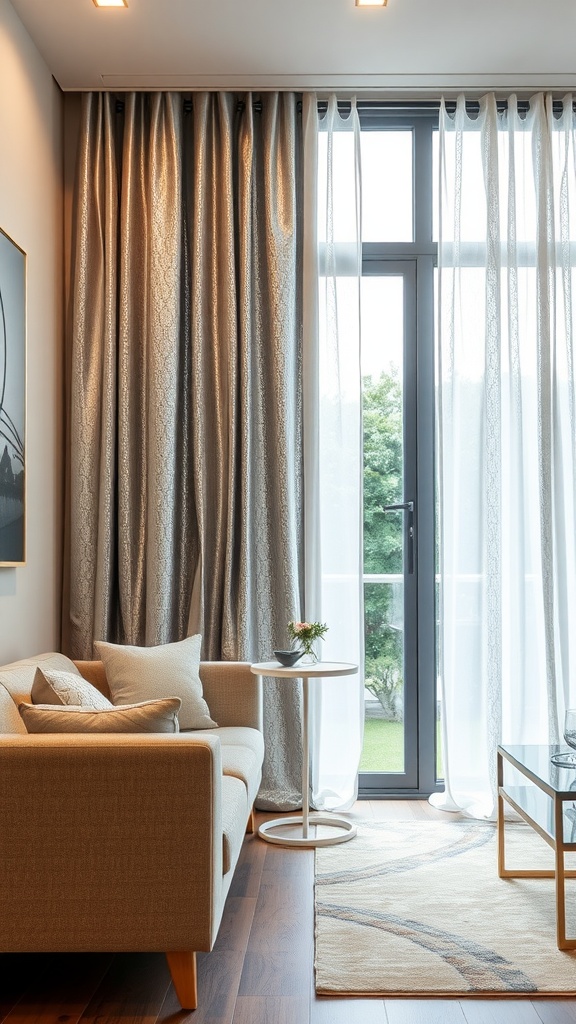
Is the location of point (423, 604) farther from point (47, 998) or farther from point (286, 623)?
point (47, 998)

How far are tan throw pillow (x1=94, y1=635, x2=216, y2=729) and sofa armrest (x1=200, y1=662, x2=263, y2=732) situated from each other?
0.10 metres

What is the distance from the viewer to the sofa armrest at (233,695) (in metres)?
3.65

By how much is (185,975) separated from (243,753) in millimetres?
964

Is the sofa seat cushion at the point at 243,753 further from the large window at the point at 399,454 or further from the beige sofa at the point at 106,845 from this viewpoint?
the large window at the point at 399,454

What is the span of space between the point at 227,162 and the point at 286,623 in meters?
2.00

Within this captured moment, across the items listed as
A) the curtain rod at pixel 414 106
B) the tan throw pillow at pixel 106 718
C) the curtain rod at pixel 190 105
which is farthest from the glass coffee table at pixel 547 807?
the curtain rod at pixel 190 105

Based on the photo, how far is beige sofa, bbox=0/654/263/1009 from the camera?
2172 mm

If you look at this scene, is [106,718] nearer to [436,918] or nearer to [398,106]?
[436,918]

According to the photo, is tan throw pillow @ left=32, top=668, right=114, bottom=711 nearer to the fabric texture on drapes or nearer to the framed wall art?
the framed wall art

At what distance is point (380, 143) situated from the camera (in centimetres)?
442

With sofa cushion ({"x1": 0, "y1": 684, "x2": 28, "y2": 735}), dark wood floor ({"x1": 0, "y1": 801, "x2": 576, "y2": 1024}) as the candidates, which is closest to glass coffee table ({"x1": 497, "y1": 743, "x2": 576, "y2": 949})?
dark wood floor ({"x1": 0, "y1": 801, "x2": 576, "y2": 1024})

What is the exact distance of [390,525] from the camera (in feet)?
14.3

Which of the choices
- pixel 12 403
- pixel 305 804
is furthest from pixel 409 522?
pixel 12 403

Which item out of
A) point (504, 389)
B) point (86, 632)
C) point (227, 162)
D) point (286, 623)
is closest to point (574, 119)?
point (504, 389)
